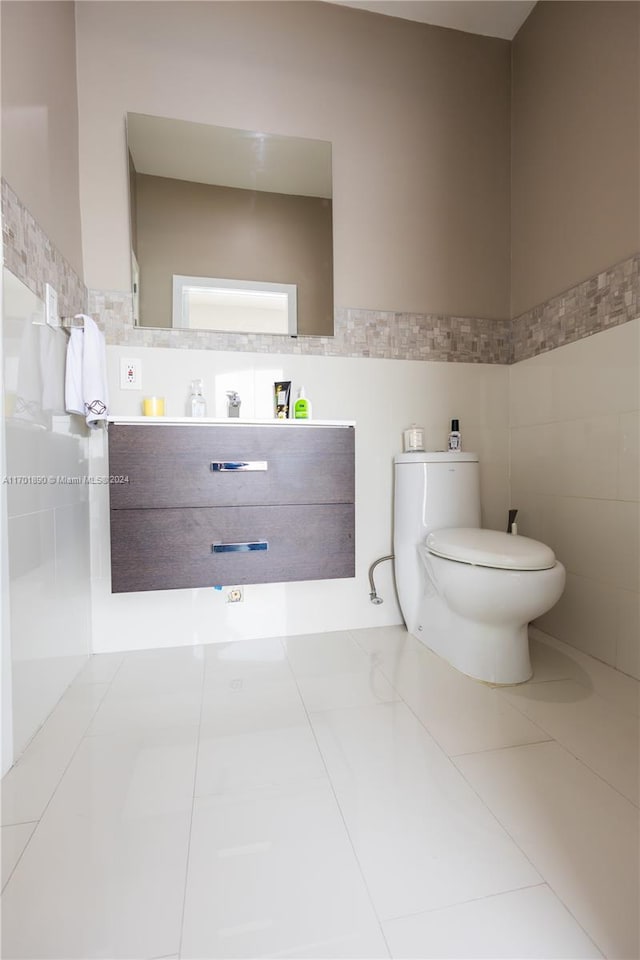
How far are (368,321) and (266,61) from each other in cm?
110

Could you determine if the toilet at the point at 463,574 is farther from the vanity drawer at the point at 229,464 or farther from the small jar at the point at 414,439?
the vanity drawer at the point at 229,464

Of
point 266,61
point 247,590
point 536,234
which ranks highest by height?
point 266,61

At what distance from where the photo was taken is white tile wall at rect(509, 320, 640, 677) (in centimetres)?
154

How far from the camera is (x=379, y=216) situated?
198 cm

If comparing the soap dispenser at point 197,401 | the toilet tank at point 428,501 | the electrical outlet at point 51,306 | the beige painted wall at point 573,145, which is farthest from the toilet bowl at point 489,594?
the electrical outlet at point 51,306

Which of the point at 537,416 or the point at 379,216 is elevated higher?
the point at 379,216

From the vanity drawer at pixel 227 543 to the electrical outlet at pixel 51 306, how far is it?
62 cm

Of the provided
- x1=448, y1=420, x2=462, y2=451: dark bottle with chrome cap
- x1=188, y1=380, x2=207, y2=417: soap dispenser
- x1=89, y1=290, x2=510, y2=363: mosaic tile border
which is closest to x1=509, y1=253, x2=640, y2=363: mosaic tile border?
x1=89, y1=290, x2=510, y2=363: mosaic tile border

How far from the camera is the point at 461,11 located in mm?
1943

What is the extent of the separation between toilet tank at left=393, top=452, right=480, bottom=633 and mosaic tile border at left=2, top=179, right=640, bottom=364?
52 centimetres

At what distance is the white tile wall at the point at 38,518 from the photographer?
3.73ft

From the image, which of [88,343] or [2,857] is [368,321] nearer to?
[88,343]

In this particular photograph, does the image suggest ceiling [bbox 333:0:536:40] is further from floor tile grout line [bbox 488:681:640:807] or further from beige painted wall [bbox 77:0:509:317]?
floor tile grout line [bbox 488:681:640:807]

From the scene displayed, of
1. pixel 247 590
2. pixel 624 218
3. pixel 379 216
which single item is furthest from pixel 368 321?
pixel 247 590
